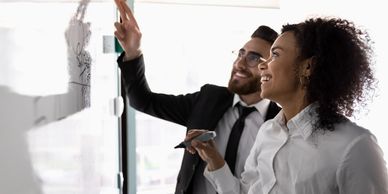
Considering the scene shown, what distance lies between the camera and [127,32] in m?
1.62

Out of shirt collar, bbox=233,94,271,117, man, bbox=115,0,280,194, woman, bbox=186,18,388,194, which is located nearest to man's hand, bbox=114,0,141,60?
man, bbox=115,0,280,194

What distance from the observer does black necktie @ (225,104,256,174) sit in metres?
1.66

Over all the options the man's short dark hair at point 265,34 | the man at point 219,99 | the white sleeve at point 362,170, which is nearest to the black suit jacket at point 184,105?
the man at point 219,99

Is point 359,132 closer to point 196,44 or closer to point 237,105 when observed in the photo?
point 237,105

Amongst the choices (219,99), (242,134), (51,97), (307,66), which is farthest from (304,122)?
(51,97)

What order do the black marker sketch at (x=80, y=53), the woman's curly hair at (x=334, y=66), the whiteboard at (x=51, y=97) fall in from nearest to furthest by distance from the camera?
the whiteboard at (x=51, y=97) < the black marker sketch at (x=80, y=53) < the woman's curly hair at (x=334, y=66)

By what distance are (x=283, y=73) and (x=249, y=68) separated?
1.62 ft

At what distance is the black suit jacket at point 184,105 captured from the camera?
1.71 m

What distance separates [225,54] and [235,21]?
0.19 meters

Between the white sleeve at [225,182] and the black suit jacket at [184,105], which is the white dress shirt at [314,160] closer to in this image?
the white sleeve at [225,182]

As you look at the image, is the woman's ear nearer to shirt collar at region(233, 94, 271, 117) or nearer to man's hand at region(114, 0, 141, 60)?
shirt collar at region(233, 94, 271, 117)

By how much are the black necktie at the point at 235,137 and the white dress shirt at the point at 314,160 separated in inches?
10.5

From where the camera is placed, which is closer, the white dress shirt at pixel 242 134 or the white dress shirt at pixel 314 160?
the white dress shirt at pixel 314 160

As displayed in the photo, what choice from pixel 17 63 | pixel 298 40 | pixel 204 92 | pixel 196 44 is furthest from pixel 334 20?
pixel 196 44
